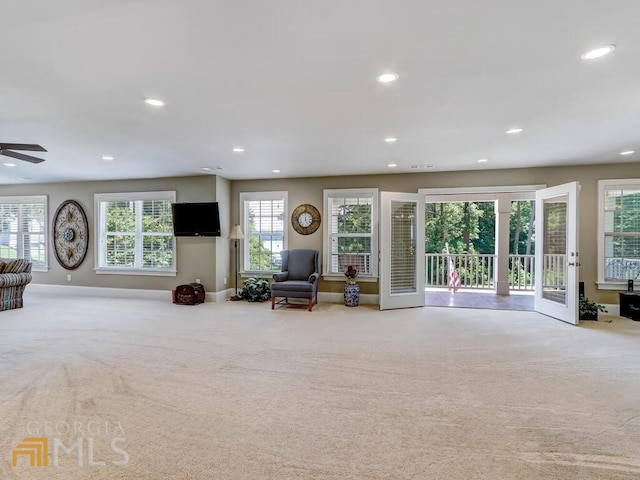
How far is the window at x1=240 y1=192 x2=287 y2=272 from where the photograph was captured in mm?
6902

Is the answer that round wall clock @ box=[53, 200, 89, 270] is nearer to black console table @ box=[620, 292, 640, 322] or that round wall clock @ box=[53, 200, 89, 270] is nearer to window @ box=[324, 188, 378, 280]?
window @ box=[324, 188, 378, 280]

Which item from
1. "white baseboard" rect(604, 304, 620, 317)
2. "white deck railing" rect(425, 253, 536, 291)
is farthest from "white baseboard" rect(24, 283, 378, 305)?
"white baseboard" rect(604, 304, 620, 317)

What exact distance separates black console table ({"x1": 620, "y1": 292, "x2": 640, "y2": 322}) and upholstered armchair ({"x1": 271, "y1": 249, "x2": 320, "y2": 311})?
16.3 ft

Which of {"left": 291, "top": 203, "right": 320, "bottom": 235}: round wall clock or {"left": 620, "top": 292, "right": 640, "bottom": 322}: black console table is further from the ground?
{"left": 291, "top": 203, "right": 320, "bottom": 235}: round wall clock

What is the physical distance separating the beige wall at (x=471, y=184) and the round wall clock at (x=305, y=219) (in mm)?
96

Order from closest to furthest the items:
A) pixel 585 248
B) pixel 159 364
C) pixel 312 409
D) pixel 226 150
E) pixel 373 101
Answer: pixel 312 409 < pixel 373 101 < pixel 159 364 < pixel 226 150 < pixel 585 248

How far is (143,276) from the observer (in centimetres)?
696

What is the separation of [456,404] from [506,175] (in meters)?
4.80

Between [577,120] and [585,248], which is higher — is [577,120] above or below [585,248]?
above

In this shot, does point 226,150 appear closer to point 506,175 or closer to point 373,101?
point 373,101

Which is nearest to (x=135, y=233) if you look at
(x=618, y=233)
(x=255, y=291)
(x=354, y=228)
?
(x=255, y=291)

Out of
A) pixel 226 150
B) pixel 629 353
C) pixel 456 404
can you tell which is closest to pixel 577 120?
pixel 629 353

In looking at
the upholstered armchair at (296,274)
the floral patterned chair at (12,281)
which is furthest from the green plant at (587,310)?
the floral patterned chair at (12,281)

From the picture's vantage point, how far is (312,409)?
2.41m
